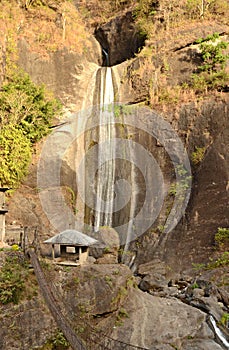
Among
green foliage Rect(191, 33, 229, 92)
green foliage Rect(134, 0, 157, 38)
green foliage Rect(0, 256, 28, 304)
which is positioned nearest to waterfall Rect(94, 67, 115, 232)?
green foliage Rect(134, 0, 157, 38)

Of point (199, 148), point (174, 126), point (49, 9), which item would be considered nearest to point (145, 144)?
point (174, 126)

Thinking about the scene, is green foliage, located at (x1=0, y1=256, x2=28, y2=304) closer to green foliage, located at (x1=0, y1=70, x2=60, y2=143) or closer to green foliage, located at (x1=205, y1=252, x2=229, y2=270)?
green foliage, located at (x1=205, y1=252, x2=229, y2=270)

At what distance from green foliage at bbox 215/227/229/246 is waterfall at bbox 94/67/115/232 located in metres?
7.89

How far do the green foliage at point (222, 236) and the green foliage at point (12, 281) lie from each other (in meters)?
11.1

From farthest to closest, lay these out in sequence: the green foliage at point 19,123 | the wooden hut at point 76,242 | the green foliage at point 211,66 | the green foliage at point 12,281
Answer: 1. the green foliage at point 211,66
2. the green foliage at point 19,123
3. the wooden hut at point 76,242
4. the green foliage at point 12,281

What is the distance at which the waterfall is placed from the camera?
955 inches

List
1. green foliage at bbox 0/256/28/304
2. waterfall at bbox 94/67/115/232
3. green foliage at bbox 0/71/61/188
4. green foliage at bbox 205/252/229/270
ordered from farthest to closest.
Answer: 1. waterfall at bbox 94/67/115/232
2. green foliage at bbox 0/71/61/188
3. green foliage at bbox 205/252/229/270
4. green foliage at bbox 0/256/28/304

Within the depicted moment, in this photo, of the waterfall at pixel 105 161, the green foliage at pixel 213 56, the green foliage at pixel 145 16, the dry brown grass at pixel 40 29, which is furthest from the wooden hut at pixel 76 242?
the green foliage at pixel 145 16

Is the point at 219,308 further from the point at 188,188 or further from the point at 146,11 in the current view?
the point at 146,11

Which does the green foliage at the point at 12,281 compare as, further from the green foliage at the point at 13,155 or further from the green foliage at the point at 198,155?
the green foliage at the point at 198,155

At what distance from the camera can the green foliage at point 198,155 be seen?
21953 mm

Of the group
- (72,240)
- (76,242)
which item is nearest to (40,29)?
(72,240)

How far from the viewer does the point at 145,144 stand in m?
24.9

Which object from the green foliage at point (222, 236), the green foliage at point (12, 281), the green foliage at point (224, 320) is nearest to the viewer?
the green foliage at point (12, 281)
